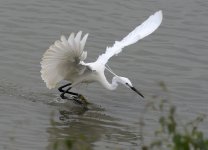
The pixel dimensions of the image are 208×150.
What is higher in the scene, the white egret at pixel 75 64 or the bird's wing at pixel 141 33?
the bird's wing at pixel 141 33

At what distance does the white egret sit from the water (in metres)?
0.36

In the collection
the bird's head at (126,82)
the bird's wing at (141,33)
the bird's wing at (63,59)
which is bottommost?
the bird's head at (126,82)

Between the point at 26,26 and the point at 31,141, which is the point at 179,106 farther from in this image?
the point at 26,26

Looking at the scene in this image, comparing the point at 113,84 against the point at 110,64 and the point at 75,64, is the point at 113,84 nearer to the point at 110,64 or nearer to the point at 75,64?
the point at 75,64

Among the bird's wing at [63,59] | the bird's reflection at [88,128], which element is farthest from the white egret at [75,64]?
the bird's reflection at [88,128]

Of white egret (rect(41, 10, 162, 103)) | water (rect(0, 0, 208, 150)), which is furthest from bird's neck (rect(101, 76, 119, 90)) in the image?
water (rect(0, 0, 208, 150))

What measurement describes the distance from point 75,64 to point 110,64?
1909mm

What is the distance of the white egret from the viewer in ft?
25.1

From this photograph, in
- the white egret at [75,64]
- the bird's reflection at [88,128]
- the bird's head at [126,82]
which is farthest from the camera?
the bird's head at [126,82]

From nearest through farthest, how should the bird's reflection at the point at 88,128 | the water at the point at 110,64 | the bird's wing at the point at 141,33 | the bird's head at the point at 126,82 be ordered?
the bird's reflection at the point at 88,128, the water at the point at 110,64, the bird's head at the point at 126,82, the bird's wing at the point at 141,33

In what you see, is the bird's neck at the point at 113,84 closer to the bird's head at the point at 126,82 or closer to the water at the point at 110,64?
the bird's head at the point at 126,82

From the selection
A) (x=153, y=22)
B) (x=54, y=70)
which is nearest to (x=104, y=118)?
(x=54, y=70)

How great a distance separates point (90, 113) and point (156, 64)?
1.95 metres

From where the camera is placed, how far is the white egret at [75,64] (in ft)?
25.1
